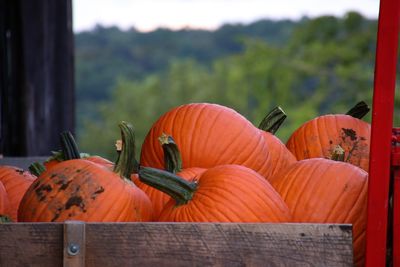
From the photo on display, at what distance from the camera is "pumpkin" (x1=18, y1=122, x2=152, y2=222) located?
2117 mm

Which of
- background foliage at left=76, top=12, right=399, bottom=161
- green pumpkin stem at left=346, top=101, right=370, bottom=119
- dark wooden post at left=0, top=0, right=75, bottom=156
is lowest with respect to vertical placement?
background foliage at left=76, top=12, right=399, bottom=161

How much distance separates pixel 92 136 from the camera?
73.7ft

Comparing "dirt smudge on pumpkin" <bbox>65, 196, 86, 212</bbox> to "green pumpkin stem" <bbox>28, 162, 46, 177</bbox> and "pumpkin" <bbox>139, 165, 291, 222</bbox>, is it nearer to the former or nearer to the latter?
"pumpkin" <bbox>139, 165, 291, 222</bbox>

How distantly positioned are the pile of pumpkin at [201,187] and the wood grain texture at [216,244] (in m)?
0.24

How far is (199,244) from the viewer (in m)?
1.85

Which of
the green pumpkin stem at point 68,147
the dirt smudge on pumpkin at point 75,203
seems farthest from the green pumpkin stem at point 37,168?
the dirt smudge on pumpkin at point 75,203

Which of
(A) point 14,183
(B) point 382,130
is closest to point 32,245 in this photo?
(A) point 14,183

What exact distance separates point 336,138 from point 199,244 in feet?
3.34

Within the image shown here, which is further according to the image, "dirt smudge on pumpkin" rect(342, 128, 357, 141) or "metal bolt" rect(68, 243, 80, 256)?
"dirt smudge on pumpkin" rect(342, 128, 357, 141)

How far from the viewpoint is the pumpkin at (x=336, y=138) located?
2.64 m

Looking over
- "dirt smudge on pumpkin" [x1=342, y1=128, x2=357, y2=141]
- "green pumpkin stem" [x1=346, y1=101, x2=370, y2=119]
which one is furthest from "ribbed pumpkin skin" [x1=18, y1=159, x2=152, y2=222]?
Answer: "green pumpkin stem" [x1=346, y1=101, x2=370, y2=119]

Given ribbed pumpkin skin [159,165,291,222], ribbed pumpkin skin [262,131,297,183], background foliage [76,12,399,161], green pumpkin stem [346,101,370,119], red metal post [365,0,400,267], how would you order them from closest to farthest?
1. red metal post [365,0,400,267]
2. ribbed pumpkin skin [159,165,291,222]
3. ribbed pumpkin skin [262,131,297,183]
4. green pumpkin stem [346,101,370,119]
5. background foliage [76,12,399,161]

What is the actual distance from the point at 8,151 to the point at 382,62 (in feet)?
12.7

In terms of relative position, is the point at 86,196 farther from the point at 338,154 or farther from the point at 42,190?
the point at 338,154
